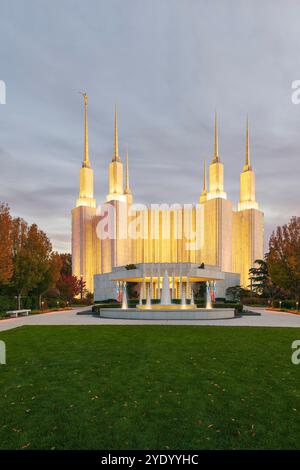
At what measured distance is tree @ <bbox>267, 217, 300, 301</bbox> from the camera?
99.8 ft

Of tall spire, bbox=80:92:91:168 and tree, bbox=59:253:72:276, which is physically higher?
tall spire, bbox=80:92:91:168

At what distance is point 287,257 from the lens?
31625 mm

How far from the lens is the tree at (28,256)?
29.3 m

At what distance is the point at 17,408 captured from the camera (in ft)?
18.9

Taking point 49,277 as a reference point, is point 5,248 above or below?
above

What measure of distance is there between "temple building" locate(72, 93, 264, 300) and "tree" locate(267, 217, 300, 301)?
30134 millimetres

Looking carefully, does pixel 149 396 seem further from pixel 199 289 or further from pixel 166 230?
pixel 166 230

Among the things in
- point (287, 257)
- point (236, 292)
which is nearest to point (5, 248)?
point (287, 257)

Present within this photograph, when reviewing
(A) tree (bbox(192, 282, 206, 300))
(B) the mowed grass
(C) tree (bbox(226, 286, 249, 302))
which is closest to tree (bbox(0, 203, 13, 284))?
(B) the mowed grass

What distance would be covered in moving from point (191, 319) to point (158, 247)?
184 feet

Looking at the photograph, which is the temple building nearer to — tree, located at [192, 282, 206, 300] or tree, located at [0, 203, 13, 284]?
tree, located at [192, 282, 206, 300]

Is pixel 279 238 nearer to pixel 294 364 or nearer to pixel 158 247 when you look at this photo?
pixel 294 364

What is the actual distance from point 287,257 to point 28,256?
2511cm

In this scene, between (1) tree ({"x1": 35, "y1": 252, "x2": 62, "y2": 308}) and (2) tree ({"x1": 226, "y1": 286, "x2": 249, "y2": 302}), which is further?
(2) tree ({"x1": 226, "y1": 286, "x2": 249, "y2": 302})
